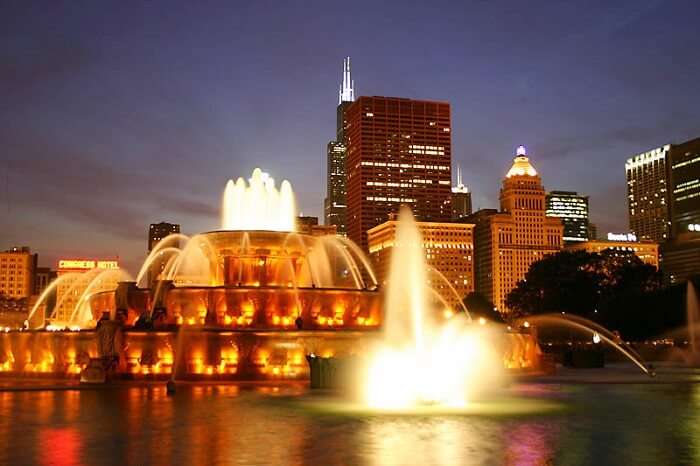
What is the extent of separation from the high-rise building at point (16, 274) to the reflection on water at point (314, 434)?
6986 inches

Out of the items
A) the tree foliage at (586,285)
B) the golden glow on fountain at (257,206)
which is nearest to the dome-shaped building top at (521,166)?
the tree foliage at (586,285)

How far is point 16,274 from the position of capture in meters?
191

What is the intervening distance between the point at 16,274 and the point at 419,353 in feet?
593

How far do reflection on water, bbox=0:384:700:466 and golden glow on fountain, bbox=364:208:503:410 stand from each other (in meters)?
3.50

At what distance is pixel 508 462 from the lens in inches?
473

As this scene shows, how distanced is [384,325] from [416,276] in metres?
3.44

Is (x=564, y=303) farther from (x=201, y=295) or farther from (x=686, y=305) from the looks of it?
(x=201, y=295)

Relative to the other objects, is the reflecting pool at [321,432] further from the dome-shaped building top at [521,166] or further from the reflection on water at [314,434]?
the dome-shaped building top at [521,166]

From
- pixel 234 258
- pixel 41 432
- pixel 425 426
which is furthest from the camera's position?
pixel 234 258

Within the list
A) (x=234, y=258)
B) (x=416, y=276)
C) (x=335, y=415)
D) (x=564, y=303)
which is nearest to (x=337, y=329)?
(x=416, y=276)

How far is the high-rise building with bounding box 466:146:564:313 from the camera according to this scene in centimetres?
19162

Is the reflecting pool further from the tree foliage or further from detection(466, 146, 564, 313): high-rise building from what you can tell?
detection(466, 146, 564, 313): high-rise building

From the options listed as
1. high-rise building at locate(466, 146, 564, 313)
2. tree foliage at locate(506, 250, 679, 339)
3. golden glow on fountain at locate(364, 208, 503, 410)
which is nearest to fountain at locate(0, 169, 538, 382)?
golden glow on fountain at locate(364, 208, 503, 410)

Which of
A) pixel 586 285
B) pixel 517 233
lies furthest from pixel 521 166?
pixel 586 285
